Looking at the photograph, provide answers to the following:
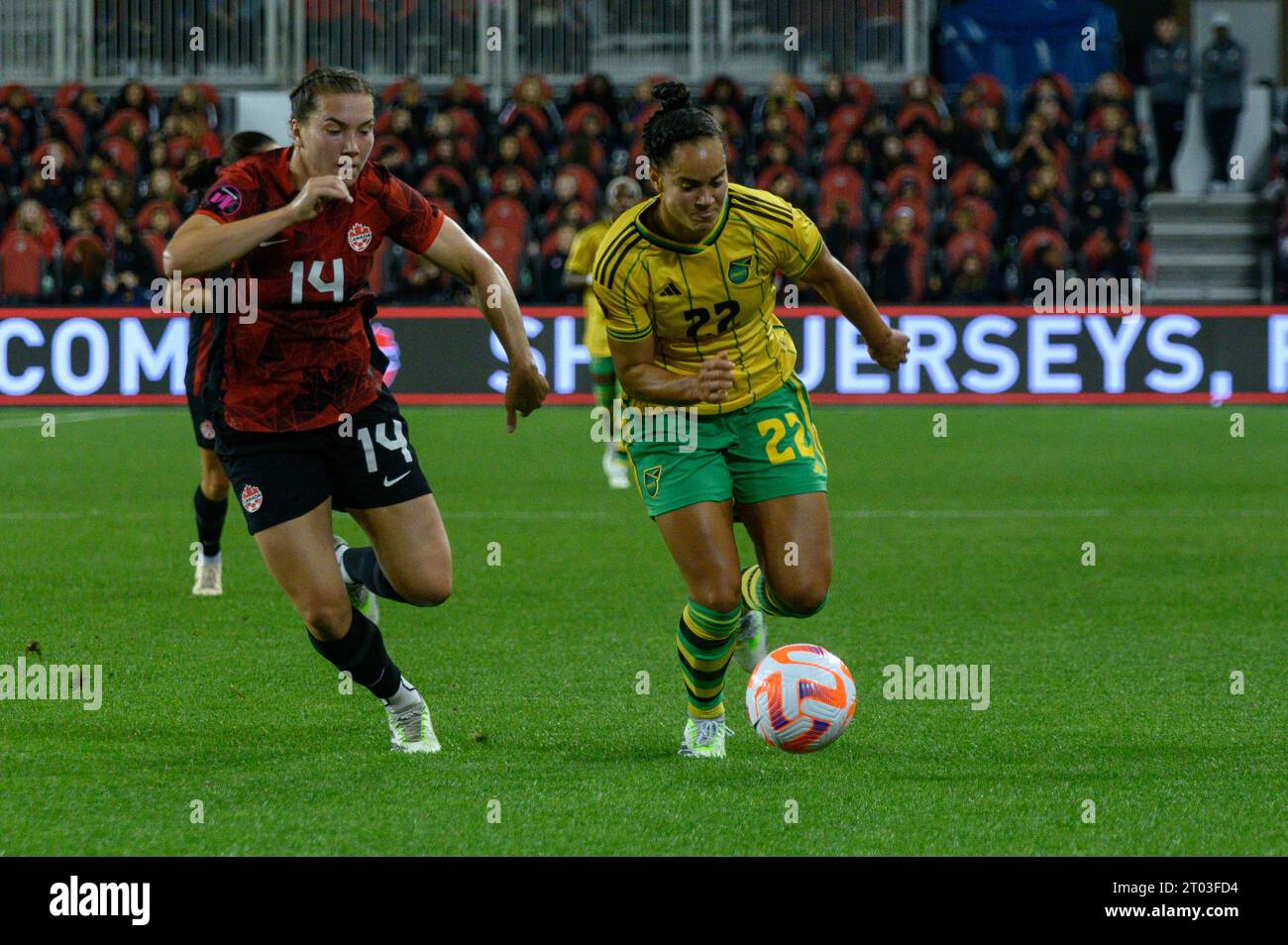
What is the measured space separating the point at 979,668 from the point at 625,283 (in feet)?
7.99

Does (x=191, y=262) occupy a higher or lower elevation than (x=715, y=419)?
higher

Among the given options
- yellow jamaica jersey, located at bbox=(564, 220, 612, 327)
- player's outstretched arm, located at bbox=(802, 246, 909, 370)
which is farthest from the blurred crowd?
player's outstretched arm, located at bbox=(802, 246, 909, 370)

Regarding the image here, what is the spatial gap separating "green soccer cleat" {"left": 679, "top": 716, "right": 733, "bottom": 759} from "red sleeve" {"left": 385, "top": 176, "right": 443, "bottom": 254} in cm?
163

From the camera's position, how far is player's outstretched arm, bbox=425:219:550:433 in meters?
5.85

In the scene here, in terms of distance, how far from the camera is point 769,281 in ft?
20.5

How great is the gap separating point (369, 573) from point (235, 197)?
142 cm

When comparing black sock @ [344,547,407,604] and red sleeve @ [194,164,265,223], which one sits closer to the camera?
red sleeve @ [194,164,265,223]

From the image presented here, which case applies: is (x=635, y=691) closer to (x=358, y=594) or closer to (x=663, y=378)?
(x=358, y=594)

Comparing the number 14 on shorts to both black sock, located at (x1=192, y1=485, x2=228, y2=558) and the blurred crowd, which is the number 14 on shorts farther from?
the blurred crowd

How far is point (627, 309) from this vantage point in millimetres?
5984

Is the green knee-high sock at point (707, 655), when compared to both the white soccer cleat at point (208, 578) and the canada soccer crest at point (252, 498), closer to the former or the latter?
the canada soccer crest at point (252, 498)

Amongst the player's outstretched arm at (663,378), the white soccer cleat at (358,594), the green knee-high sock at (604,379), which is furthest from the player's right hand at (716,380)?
the green knee-high sock at (604,379)
